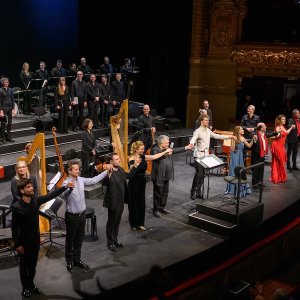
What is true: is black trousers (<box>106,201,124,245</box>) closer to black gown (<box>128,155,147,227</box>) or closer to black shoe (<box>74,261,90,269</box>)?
black gown (<box>128,155,147,227</box>)

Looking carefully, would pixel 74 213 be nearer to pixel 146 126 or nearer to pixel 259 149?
pixel 259 149

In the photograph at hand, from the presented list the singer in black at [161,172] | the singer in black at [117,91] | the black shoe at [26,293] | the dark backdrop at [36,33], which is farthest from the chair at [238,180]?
the dark backdrop at [36,33]

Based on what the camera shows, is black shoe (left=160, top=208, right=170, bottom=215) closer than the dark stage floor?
No

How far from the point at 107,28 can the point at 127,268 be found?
A: 436 inches

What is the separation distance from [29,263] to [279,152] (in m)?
6.09

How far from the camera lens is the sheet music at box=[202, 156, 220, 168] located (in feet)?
27.6

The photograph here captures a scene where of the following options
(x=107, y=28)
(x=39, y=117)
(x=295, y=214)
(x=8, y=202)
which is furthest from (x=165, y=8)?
(x=295, y=214)

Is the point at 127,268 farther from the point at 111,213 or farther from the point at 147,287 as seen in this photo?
the point at 147,287

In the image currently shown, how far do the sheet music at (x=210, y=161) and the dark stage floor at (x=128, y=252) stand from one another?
39.2 inches

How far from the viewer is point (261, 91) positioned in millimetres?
15836

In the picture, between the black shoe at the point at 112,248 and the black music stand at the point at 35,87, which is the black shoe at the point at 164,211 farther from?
the black music stand at the point at 35,87

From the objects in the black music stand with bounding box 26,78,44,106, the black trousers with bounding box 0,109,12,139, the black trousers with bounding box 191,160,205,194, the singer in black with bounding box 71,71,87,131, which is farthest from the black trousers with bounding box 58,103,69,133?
the black trousers with bounding box 191,160,205,194

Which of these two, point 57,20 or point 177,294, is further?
point 57,20

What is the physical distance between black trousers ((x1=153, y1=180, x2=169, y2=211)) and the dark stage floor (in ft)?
0.67
